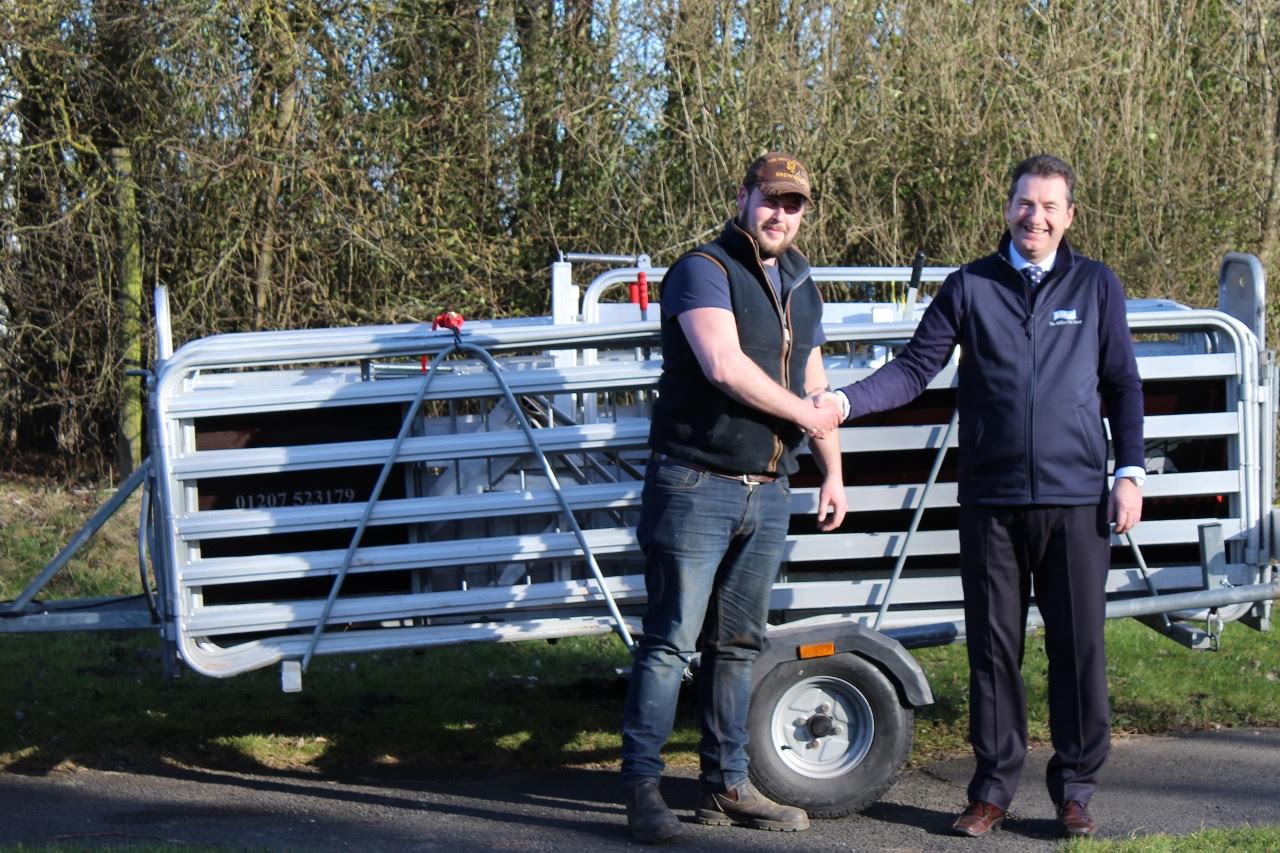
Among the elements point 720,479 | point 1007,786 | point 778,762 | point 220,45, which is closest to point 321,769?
point 778,762

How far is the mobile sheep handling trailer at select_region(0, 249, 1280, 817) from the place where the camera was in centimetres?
505

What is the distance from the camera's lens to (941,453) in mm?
5180

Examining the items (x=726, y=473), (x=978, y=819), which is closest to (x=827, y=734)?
(x=978, y=819)

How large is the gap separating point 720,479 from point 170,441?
1.91 meters

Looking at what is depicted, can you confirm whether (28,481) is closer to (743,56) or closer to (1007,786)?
(743,56)

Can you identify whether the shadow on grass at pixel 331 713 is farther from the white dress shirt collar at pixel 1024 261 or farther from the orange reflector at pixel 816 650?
the white dress shirt collar at pixel 1024 261

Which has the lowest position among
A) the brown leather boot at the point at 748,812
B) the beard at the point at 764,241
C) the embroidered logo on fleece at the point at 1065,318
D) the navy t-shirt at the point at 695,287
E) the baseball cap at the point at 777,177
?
the brown leather boot at the point at 748,812

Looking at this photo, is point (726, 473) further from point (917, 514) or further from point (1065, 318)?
point (1065, 318)

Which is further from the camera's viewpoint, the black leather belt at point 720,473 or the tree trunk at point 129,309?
the tree trunk at point 129,309

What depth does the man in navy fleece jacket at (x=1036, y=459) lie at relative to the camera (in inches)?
183

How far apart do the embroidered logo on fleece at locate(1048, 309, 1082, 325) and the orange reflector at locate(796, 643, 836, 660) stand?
4.29 ft

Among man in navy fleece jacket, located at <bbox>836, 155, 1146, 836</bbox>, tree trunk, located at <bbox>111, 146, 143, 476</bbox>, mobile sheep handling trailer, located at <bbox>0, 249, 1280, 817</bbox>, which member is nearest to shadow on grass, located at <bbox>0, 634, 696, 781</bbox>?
mobile sheep handling trailer, located at <bbox>0, 249, 1280, 817</bbox>

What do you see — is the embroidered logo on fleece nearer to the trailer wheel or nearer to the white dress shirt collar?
the white dress shirt collar

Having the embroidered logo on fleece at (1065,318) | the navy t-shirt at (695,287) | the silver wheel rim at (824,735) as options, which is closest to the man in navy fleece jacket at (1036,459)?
the embroidered logo on fleece at (1065,318)
